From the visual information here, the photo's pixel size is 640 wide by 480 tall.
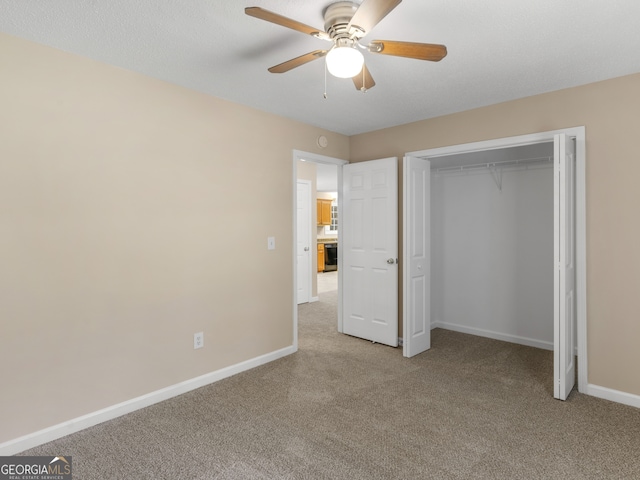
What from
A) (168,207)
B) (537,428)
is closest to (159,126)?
(168,207)

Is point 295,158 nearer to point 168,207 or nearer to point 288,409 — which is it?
point 168,207

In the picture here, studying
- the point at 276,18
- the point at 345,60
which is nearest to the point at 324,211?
the point at 345,60

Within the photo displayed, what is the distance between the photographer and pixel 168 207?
9.52ft

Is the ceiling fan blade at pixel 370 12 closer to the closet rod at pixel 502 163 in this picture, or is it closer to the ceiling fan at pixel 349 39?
the ceiling fan at pixel 349 39

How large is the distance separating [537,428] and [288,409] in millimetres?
1640

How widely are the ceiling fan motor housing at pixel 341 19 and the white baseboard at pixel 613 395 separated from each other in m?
3.04

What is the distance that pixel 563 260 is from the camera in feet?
9.00

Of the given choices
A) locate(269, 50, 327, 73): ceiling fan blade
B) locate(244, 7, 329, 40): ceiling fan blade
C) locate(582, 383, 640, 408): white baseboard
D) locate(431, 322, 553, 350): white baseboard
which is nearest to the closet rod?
locate(431, 322, 553, 350): white baseboard

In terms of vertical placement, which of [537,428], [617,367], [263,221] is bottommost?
[537,428]

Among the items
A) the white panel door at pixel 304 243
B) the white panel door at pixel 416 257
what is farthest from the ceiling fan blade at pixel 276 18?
the white panel door at pixel 304 243

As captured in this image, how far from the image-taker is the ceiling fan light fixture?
176 cm

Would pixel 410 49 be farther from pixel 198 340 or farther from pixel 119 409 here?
pixel 119 409

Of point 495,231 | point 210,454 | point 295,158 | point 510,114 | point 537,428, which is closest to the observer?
point 210,454

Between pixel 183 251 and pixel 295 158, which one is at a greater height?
pixel 295 158
